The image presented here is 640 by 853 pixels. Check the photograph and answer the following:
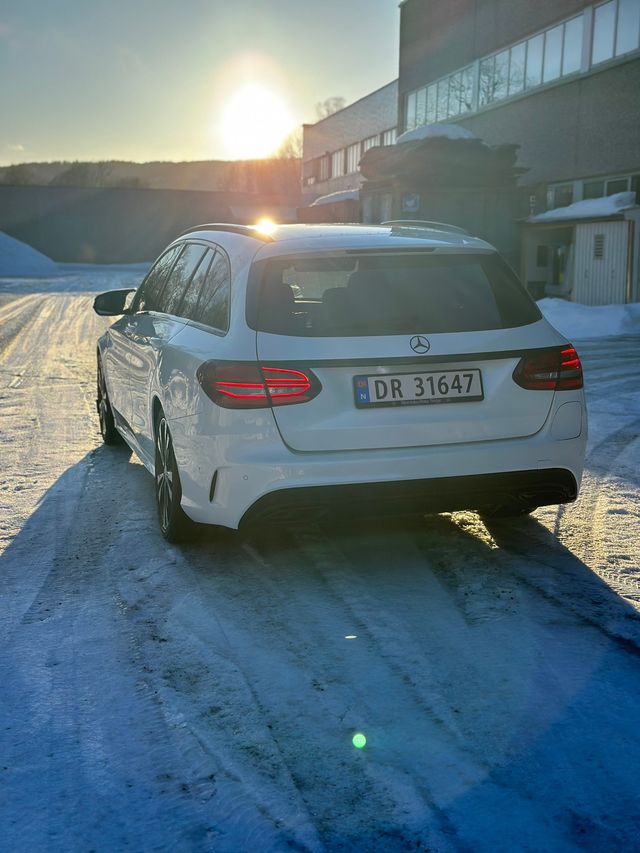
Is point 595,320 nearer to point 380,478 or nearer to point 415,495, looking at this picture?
point 415,495

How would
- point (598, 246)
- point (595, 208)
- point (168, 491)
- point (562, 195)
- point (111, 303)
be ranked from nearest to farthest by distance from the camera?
point (168, 491), point (111, 303), point (598, 246), point (595, 208), point (562, 195)

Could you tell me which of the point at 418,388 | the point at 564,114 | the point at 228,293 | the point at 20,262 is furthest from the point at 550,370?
the point at 20,262

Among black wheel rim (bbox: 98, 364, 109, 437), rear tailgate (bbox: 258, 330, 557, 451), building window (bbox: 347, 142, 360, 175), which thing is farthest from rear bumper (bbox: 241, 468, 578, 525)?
building window (bbox: 347, 142, 360, 175)

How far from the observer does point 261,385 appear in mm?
4238

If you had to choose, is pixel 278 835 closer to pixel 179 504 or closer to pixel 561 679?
pixel 561 679

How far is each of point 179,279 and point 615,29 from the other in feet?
66.5

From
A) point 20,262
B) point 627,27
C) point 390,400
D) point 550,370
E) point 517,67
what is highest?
point 517,67

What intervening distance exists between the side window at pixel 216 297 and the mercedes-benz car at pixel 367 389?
0.04 feet

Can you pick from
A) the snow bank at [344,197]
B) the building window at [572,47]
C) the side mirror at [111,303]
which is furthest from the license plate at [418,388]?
the snow bank at [344,197]

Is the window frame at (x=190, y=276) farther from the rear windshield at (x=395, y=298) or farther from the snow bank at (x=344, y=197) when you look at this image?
the snow bank at (x=344, y=197)

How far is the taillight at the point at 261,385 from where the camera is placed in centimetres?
422

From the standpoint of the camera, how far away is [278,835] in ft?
8.24

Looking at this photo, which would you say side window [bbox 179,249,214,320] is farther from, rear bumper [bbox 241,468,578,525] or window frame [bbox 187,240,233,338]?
rear bumper [bbox 241,468,578,525]

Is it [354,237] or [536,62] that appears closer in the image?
[354,237]
